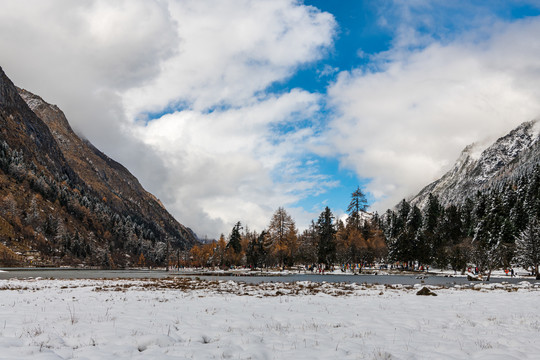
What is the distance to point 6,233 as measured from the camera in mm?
141750

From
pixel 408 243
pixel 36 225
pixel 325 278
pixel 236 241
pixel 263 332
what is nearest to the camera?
pixel 263 332

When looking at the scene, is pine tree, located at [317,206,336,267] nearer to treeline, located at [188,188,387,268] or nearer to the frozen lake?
treeline, located at [188,188,387,268]

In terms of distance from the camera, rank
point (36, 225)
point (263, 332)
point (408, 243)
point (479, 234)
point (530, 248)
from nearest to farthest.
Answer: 1. point (263, 332)
2. point (530, 248)
3. point (408, 243)
4. point (479, 234)
5. point (36, 225)

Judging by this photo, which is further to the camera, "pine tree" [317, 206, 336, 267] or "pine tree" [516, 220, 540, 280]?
"pine tree" [317, 206, 336, 267]

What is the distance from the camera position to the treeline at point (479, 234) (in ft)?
240

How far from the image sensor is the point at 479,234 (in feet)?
331

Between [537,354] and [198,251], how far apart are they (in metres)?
149

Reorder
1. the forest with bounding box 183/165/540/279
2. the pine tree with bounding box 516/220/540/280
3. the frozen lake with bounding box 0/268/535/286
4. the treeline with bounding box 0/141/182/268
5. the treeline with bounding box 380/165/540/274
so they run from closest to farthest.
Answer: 1. the frozen lake with bounding box 0/268/535/286
2. the pine tree with bounding box 516/220/540/280
3. the treeline with bounding box 380/165/540/274
4. the forest with bounding box 183/165/540/279
5. the treeline with bounding box 0/141/182/268

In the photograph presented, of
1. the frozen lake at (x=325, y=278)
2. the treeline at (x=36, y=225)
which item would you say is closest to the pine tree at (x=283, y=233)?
the frozen lake at (x=325, y=278)

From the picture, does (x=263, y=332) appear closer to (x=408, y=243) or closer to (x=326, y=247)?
(x=326, y=247)

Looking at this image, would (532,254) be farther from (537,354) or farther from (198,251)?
(198,251)

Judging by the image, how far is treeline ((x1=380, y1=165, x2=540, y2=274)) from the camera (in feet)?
240

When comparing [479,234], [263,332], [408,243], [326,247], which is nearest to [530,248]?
[408,243]

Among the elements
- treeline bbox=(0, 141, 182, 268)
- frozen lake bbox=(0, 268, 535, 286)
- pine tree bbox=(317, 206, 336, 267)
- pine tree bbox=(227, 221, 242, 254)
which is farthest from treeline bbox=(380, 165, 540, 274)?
treeline bbox=(0, 141, 182, 268)
